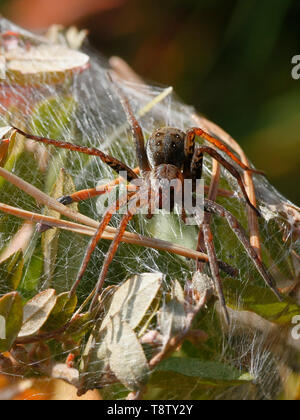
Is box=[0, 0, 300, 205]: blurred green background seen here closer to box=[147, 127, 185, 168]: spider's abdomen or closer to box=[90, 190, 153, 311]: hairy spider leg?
box=[147, 127, 185, 168]: spider's abdomen

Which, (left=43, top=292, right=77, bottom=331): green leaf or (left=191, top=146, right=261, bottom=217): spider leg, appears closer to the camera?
(left=43, top=292, right=77, bottom=331): green leaf

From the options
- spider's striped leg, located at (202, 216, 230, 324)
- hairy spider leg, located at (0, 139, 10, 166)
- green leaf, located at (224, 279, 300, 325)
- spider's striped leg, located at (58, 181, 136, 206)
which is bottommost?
green leaf, located at (224, 279, 300, 325)

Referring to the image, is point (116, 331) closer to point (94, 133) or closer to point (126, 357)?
point (126, 357)

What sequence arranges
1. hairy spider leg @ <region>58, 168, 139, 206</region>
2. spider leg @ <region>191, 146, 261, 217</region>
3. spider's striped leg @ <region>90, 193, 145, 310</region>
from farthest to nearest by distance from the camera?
spider leg @ <region>191, 146, 261, 217</region>
hairy spider leg @ <region>58, 168, 139, 206</region>
spider's striped leg @ <region>90, 193, 145, 310</region>

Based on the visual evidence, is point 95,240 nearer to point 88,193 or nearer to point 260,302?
point 88,193

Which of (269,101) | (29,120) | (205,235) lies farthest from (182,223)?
(269,101)

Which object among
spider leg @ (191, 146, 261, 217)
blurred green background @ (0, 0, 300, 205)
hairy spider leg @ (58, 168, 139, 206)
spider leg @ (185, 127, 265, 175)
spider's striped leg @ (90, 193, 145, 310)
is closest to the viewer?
spider's striped leg @ (90, 193, 145, 310)

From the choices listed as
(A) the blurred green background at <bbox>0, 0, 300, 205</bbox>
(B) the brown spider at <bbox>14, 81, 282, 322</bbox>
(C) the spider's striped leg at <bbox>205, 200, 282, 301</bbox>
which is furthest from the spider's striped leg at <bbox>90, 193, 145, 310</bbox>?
(A) the blurred green background at <bbox>0, 0, 300, 205</bbox>
